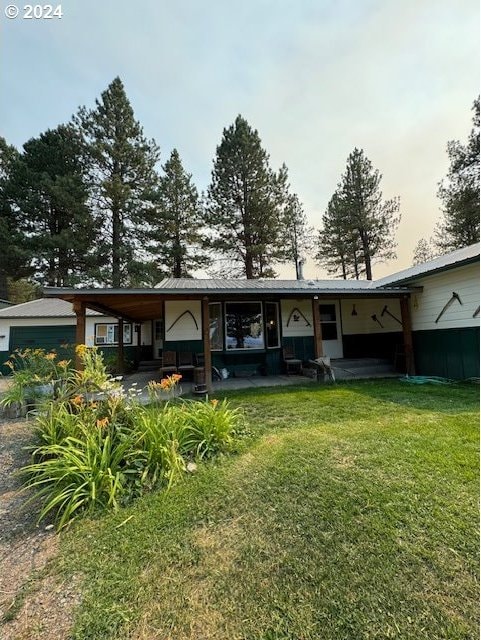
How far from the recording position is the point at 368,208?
20453mm

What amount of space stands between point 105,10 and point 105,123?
14741mm

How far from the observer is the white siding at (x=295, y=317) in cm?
953

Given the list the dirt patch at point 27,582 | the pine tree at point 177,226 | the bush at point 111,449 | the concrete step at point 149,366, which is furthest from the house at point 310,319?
the pine tree at point 177,226

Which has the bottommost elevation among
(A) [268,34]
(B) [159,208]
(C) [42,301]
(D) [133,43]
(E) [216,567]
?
(E) [216,567]

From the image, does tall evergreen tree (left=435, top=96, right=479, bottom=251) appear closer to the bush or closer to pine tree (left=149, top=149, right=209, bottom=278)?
pine tree (left=149, top=149, right=209, bottom=278)

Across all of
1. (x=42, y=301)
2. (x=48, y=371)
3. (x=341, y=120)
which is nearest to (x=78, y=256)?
(x=42, y=301)

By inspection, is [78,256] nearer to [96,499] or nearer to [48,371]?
[48,371]

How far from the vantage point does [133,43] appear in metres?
4.98

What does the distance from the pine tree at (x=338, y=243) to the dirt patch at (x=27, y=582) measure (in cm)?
2178

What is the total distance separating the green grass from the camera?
1.46m

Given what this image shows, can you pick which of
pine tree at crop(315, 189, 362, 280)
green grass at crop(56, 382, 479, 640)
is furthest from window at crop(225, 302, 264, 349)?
pine tree at crop(315, 189, 362, 280)

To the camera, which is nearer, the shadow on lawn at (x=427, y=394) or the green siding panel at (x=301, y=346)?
the shadow on lawn at (x=427, y=394)

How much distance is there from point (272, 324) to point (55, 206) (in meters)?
14.5

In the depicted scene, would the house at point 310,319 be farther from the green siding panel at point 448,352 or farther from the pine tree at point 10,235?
the pine tree at point 10,235
